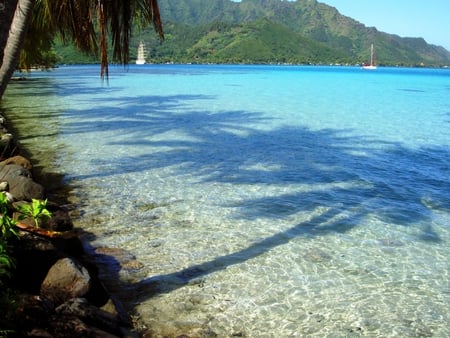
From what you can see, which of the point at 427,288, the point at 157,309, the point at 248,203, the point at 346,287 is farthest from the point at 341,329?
the point at 248,203

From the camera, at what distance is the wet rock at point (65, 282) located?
4.58 metres

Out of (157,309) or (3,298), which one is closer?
(3,298)

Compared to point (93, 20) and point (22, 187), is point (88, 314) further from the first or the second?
point (22, 187)

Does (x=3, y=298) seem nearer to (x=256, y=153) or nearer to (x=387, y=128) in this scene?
(x=256, y=153)

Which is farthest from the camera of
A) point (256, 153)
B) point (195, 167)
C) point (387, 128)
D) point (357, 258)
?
point (387, 128)

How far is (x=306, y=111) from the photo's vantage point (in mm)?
28422

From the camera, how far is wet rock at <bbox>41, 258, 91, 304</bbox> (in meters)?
4.58

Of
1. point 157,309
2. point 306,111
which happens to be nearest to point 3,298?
point 157,309

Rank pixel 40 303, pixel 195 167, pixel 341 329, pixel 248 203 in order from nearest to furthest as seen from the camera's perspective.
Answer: pixel 40 303 < pixel 341 329 < pixel 248 203 < pixel 195 167

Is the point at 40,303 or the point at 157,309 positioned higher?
the point at 40,303

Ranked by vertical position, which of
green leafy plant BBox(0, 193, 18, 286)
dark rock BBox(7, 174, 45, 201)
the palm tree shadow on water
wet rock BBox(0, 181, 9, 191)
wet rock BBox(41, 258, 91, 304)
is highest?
green leafy plant BBox(0, 193, 18, 286)

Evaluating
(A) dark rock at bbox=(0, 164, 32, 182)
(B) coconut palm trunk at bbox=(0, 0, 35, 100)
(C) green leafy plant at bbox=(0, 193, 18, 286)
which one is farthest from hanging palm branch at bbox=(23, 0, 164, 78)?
(A) dark rock at bbox=(0, 164, 32, 182)

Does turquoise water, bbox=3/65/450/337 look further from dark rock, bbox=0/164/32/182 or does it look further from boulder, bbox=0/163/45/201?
dark rock, bbox=0/164/32/182

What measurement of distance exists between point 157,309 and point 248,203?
14.7ft
